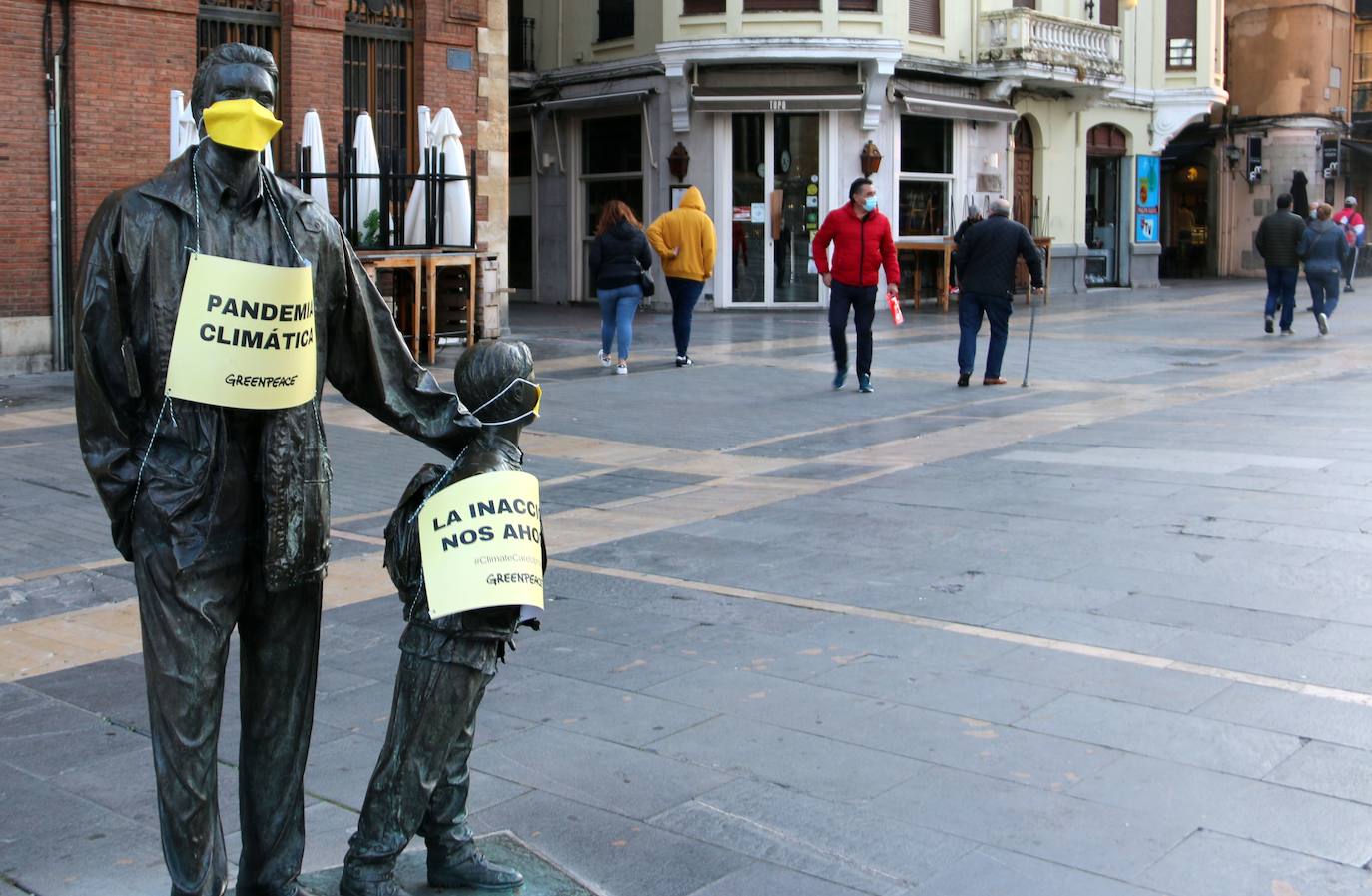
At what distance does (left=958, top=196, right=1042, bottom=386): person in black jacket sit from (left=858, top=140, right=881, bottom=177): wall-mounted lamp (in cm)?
1151

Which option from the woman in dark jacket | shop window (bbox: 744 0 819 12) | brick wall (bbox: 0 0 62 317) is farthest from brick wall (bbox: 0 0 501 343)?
shop window (bbox: 744 0 819 12)

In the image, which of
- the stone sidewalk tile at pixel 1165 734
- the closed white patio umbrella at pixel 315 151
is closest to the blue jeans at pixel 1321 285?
the closed white patio umbrella at pixel 315 151

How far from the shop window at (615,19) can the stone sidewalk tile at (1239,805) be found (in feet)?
78.5

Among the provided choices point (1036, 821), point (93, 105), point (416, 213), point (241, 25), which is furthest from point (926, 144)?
point (1036, 821)

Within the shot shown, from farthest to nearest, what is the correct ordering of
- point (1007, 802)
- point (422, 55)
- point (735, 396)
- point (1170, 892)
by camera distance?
point (422, 55), point (735, 396), point (1007, 802), point (1170, 892)

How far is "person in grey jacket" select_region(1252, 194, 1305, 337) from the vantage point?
65.4 feet

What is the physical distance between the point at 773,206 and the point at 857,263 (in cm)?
1219

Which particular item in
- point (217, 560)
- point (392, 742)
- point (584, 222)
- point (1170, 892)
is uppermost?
point (584, 222)

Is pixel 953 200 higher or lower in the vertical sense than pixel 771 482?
higher

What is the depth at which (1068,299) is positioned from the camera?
2920 cm

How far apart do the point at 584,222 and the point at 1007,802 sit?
2485 centimetres

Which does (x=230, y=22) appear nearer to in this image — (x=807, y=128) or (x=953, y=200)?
(x=807, y=128)

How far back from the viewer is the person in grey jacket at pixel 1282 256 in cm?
1994

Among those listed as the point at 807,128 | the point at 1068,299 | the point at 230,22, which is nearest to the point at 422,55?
the point at 230,22
